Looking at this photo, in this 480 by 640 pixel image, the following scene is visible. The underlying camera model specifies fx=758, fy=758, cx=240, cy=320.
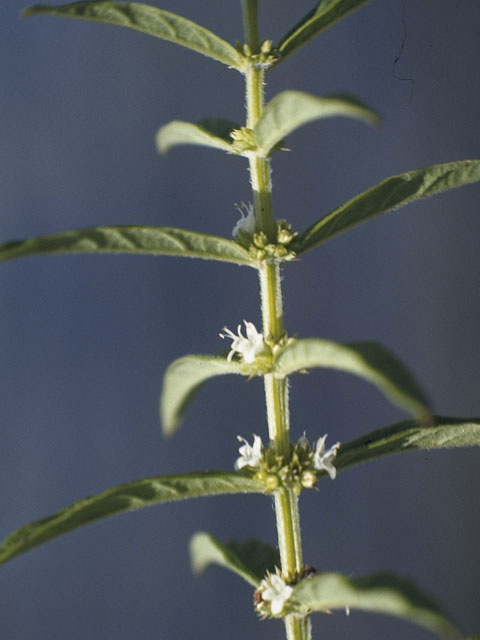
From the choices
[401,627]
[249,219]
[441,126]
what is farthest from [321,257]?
[249,219]

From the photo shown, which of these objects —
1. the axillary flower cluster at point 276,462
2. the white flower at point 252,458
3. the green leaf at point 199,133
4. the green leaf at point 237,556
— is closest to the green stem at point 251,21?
the green leaf at point 199,133

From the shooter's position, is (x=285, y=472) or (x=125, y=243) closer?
(x=125, y=243)

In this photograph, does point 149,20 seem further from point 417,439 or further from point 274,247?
point 417,439

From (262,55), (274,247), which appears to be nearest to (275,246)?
(274,247)

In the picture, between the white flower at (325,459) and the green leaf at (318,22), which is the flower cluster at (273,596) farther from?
the green leaf at (318,22)

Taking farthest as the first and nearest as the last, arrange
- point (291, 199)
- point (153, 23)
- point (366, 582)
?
point (291, 199), point (153, 23), point (366, 582)

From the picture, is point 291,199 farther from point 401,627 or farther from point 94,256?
point 401,627
